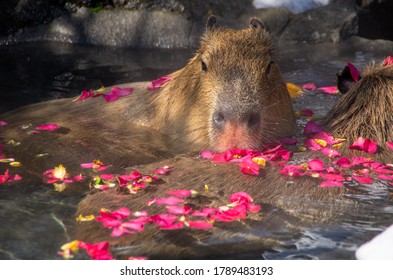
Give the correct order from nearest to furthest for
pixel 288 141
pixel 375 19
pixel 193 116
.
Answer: pixel 288 141, pixel 193 116, pixel 375 19

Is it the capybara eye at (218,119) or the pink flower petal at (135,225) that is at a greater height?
the capybara eye at (218,119)

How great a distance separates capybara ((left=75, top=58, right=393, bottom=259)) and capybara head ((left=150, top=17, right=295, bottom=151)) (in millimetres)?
267

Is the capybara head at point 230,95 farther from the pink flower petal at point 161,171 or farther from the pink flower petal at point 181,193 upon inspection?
the pink flower petal at point 181,193

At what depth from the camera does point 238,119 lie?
17.9 feet

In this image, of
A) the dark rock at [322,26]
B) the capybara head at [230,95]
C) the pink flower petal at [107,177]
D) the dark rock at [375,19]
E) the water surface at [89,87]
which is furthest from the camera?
the dark rock at [375,19]

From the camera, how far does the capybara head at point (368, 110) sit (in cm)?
602

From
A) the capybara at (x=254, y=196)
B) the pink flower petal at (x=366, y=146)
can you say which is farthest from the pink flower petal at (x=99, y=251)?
the pink flower petal at (x=366, y=146)

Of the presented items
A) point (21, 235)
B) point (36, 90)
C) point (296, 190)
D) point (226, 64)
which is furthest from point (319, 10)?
Answer: point (21, 235)

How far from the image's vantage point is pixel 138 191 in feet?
17.2

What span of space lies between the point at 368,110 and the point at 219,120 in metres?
1.29

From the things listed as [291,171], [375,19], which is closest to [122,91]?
[291,171]

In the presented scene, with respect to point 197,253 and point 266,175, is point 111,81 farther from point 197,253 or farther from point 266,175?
point 197,253

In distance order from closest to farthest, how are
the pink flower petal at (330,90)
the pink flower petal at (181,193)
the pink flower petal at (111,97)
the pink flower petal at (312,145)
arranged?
the pink flower petal at (181,193)
the pink flower petal at (312,145)
the pink flower petal at (111,97)
the pink flower petal at (330,90)

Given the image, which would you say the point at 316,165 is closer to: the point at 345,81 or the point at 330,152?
the point at 330,152
